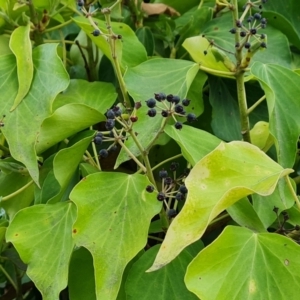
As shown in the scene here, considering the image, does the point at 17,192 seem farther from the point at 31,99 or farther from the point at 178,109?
the point at 178,109

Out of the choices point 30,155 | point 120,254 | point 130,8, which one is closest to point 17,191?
point 30,155

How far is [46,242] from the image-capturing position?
517 mm

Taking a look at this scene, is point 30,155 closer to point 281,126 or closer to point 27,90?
point 27,90

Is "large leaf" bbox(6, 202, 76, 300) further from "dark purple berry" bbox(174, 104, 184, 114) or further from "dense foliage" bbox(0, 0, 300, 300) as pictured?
"dark purple berry" bbox(174, 104, 184, 114)

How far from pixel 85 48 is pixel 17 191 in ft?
0.81

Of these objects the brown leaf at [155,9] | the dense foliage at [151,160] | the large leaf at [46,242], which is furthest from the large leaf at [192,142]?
the brown leaf at [155,9]

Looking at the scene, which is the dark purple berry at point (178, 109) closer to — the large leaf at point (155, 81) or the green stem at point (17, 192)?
the large leaf at point (155, 81)

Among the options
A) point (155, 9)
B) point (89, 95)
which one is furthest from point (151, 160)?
point (155, 9)

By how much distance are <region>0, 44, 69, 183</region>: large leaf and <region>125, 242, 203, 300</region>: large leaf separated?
127 millimetres

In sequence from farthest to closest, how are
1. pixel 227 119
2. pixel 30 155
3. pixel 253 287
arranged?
pixel 227 119
pixel 30 155
pixel 253 287

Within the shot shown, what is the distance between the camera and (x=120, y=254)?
467 mm

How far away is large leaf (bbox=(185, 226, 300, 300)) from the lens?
441mm

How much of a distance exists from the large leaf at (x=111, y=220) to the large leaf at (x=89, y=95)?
5.8 inches

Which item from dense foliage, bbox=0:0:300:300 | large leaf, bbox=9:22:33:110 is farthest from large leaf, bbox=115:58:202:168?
large leaf, bbox=9:22:33:110
